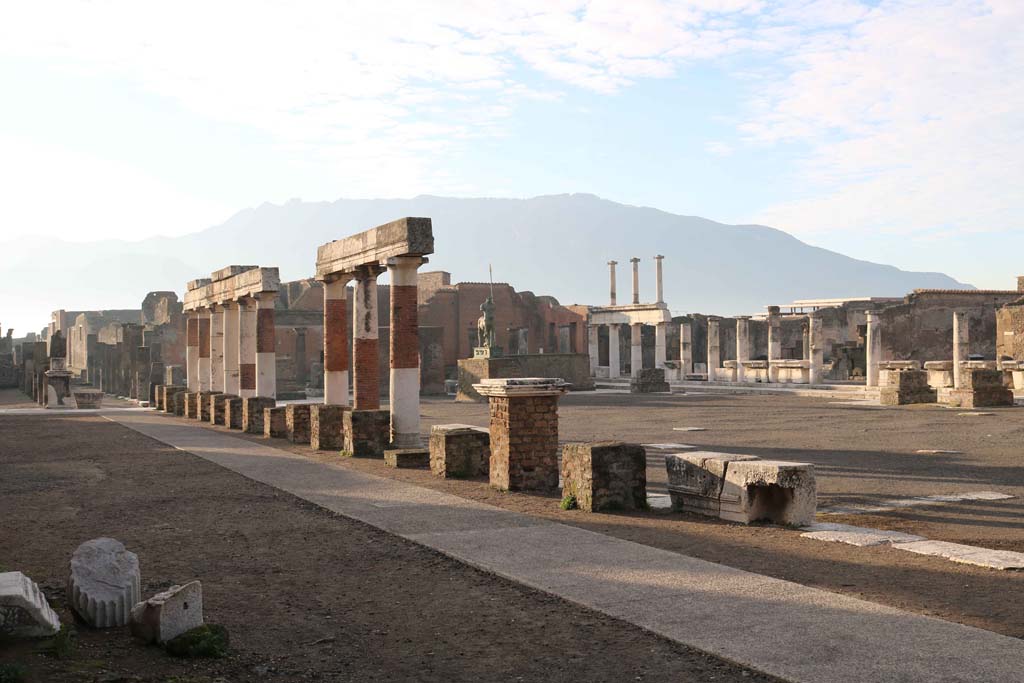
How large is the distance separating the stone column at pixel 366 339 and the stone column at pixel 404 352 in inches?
39.4

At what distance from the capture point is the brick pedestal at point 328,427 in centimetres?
1616

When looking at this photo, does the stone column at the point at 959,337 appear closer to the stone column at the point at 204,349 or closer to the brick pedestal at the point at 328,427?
the brick pedestal at the point at 328,427

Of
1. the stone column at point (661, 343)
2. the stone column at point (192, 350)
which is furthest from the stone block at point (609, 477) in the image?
the stone column at point (661, 343)

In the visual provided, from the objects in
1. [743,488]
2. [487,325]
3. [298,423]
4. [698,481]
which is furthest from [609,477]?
[487,325]

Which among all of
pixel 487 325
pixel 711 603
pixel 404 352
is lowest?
pixel 711 603

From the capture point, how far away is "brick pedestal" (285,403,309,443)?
1758 centimetres

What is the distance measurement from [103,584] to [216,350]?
21691 mm

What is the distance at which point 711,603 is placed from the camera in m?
5.84

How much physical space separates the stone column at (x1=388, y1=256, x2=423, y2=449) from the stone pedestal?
3.87m

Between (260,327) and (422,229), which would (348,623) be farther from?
(260,327)

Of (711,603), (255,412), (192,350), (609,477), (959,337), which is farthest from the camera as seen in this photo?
(959,337)

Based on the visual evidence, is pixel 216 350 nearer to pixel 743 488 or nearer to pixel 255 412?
pixel 255 412

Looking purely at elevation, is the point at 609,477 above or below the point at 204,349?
below

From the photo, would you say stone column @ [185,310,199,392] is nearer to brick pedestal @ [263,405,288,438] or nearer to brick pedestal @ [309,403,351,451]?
brick pedestal @ [263,405,288,438]
